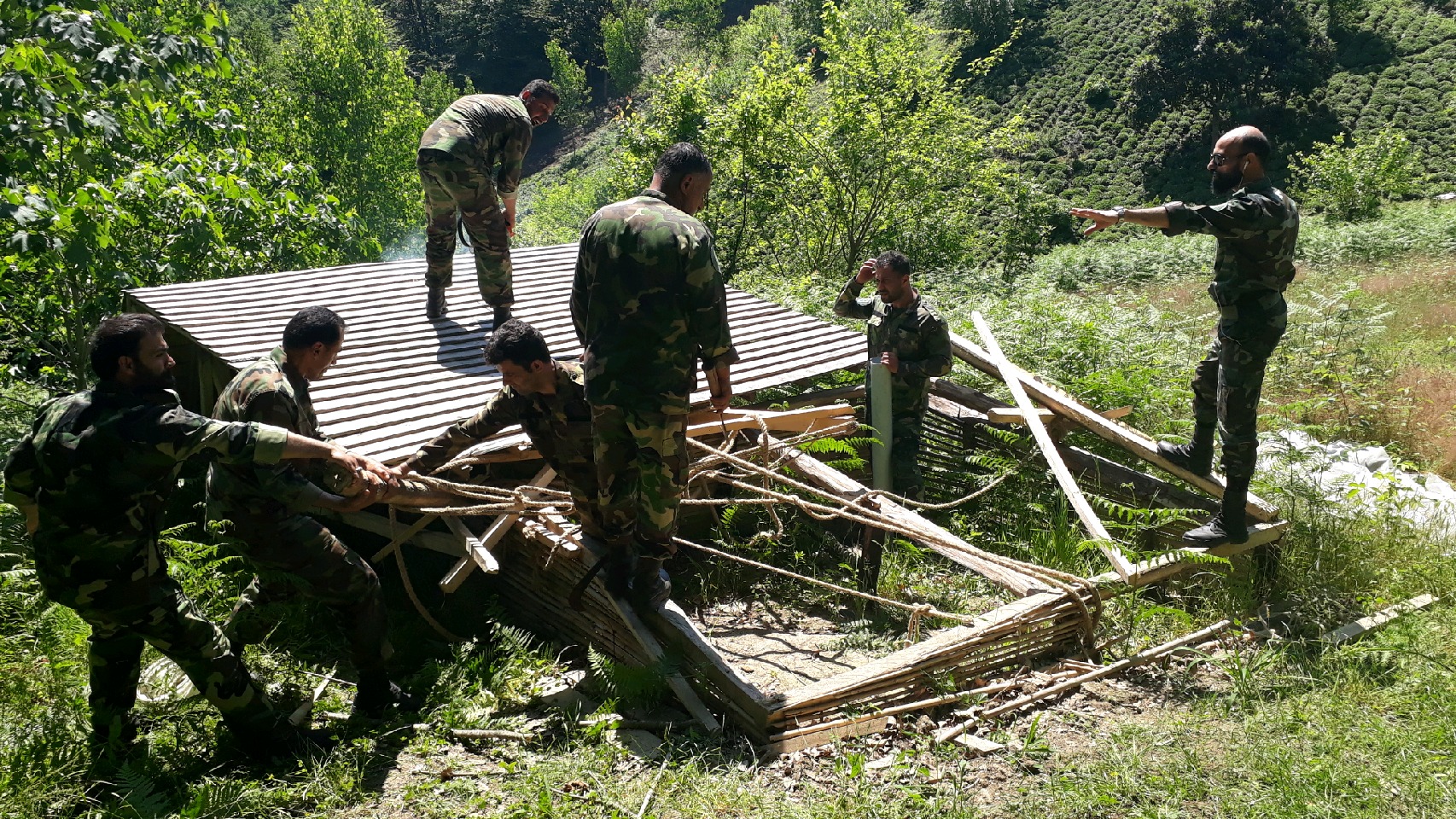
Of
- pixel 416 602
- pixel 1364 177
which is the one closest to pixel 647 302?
pixel 416 602

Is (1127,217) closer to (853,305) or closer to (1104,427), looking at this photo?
(1104,427)

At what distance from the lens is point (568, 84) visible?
203ft

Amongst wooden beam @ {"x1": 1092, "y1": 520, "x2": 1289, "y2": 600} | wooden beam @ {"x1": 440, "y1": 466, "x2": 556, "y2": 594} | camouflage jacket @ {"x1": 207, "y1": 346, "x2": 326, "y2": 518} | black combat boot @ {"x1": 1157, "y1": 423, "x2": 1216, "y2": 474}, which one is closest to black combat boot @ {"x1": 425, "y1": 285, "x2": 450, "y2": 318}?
wooden beam @ {"x1": 440, "y1": 466, "x2": 556, "y2": 594}

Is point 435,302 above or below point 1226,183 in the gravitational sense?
below

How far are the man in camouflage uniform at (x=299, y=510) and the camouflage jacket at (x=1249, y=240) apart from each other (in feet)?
14.7

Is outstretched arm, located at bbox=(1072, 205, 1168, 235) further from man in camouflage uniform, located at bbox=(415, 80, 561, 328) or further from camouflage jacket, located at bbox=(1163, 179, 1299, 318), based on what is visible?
man in camouflage uniform, located at bbox=(415, 80, 561, 328)

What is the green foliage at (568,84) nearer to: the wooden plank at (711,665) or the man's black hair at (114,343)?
the wooden plank at (711,665)

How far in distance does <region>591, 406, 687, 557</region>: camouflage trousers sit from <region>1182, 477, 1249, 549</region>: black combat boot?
309 cm

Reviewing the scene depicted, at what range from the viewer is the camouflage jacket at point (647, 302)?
4.50m

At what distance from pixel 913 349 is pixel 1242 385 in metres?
2.03

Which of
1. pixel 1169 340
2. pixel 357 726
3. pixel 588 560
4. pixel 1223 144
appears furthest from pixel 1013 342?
pixel 357 726

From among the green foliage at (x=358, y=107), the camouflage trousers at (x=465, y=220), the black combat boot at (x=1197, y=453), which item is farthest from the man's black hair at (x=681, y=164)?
the green foliage at (x=358, y=107)

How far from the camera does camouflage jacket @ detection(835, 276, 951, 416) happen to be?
6695 mm

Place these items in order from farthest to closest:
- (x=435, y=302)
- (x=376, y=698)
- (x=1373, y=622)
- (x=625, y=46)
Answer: (x=625, y=46) < (x=435, y=302) < (x=1373, y=622) < (x=376, y=698)
